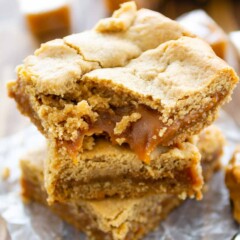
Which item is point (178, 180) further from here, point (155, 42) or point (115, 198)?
point (155, 42)

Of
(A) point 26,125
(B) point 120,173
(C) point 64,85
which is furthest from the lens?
(A) point 26,125

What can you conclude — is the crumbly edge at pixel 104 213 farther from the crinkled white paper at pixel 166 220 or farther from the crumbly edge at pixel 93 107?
the crumbly edge at pixel 93 107

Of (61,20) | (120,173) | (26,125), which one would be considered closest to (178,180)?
(120,173)

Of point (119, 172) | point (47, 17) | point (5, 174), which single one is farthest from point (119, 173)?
point (47, 17)

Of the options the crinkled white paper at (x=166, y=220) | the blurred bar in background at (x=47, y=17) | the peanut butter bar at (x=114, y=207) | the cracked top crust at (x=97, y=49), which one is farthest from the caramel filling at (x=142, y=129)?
the blurred bar in background at (x=47, y=17)

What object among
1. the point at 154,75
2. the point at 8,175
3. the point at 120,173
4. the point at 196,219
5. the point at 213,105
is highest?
the point at 154,75
